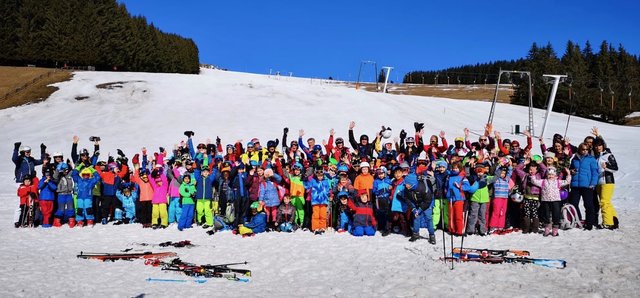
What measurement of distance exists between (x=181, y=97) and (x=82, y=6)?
134ft

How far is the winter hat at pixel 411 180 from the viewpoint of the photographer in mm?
10469

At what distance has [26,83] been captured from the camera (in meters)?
38.8

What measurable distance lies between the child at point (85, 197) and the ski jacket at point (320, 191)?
18.9 ft

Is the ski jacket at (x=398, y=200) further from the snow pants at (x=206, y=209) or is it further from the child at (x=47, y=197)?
the child at (x=47, y=197)

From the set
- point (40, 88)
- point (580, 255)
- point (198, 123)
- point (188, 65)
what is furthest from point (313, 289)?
point (188, 65)

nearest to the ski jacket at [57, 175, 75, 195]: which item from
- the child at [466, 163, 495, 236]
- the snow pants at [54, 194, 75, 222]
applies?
the snow pants at [54, 194, 75, 222]

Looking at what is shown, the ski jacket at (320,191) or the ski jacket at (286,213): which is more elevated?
the ski jacket at (320,191)

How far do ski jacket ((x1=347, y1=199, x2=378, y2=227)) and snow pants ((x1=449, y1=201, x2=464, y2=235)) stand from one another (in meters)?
1.76

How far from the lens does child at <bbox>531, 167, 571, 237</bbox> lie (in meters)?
9.95

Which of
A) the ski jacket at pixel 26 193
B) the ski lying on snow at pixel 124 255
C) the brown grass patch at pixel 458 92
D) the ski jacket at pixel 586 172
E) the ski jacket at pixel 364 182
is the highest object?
the brown grass patch at pixel 458 92

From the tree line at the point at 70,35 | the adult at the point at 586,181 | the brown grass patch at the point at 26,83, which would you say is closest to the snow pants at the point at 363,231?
the adult at the point at 586,181

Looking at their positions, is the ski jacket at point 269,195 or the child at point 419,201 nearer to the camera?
the child at point 419,201

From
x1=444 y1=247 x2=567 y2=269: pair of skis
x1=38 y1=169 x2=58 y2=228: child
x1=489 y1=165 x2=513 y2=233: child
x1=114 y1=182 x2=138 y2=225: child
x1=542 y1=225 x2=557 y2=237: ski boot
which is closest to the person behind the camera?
x1=444 y1=247 x2=567 y2=269: pair of skis

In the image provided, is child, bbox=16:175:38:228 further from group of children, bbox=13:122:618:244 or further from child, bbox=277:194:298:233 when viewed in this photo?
child, bbox=277:194:298:233
